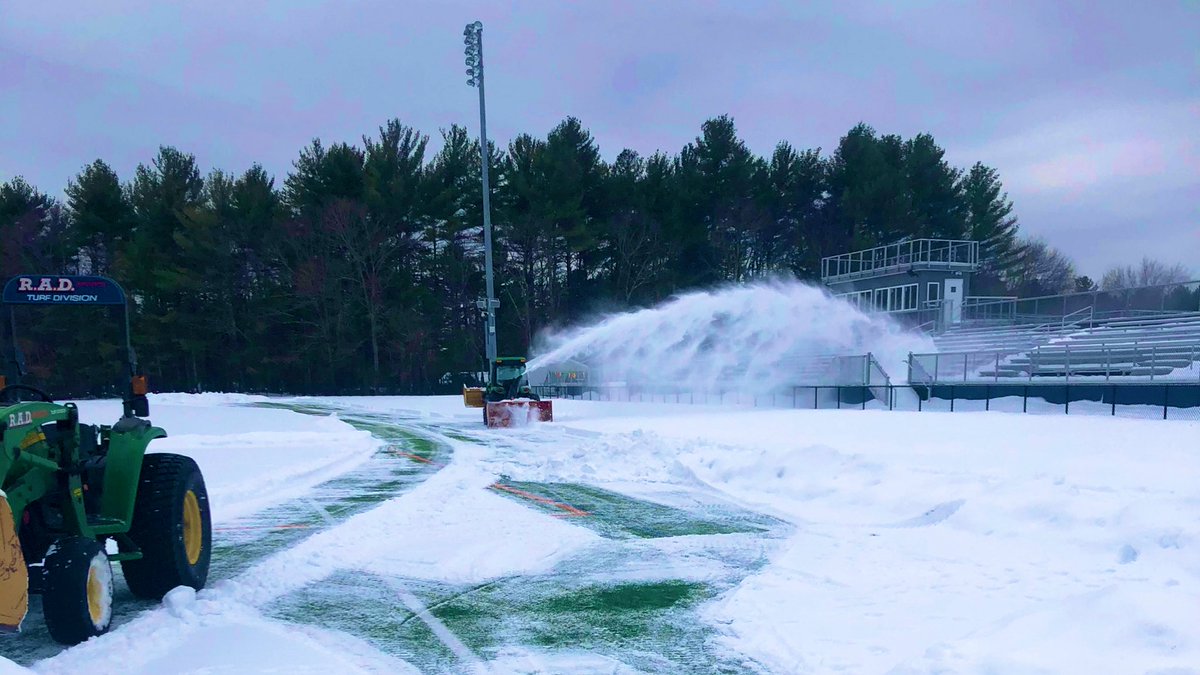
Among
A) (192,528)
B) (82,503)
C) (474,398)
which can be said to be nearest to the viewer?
(82,503)

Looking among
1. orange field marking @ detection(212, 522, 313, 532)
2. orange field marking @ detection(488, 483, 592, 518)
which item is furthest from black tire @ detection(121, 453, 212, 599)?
orange field marking @ detection(488, 483, 592, 518)

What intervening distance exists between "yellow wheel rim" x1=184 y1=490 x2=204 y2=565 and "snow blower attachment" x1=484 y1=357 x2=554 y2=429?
1641 centimetres

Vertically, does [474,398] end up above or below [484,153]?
below

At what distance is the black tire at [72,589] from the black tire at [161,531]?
80cm

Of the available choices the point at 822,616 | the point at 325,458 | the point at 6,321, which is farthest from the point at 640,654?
the point at 325,458

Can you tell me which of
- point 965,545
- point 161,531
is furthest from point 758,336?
point 161,531

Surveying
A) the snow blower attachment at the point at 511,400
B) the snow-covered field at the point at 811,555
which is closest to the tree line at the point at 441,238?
the snow blower attachment at the point at 511,400

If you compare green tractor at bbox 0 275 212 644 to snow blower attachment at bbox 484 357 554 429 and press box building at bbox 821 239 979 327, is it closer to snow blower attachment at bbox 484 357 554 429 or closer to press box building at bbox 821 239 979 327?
snow blower attachment at bbox 484 357 554 429

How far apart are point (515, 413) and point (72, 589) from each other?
18338 mm

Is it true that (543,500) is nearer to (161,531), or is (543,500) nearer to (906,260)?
(161,531)

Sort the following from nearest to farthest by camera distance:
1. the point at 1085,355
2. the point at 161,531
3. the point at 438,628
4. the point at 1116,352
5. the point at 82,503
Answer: the point at 82,503
the point at 438,628
the point at 161,531
the point at 1116,352
the point at 1085,355

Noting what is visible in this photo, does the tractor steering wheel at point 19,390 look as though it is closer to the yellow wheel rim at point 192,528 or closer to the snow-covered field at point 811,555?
the yellow wheel rim at point 192,528

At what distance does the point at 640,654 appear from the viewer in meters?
5.09

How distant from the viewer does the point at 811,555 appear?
7508 millimetres
